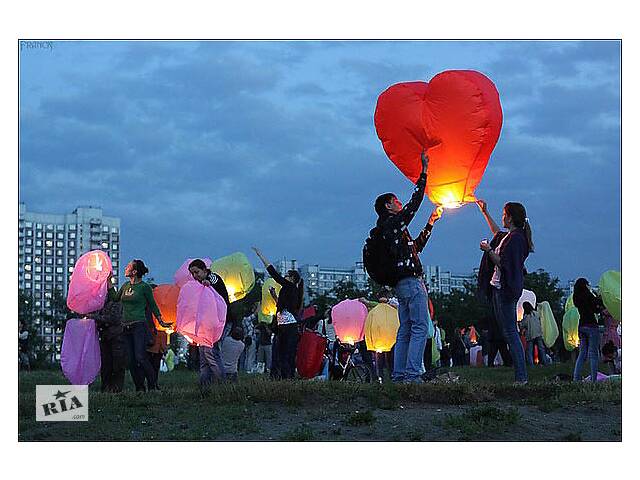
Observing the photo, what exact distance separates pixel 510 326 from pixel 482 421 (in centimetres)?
226

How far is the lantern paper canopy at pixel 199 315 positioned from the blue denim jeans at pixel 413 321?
6.78ft

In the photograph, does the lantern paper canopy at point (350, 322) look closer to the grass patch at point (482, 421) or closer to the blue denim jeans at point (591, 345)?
the blue denim jeans at point (591, 345)

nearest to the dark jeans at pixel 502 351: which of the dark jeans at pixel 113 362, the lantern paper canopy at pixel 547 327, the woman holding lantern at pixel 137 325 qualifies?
the lantern paper canopy at pixel 547 327

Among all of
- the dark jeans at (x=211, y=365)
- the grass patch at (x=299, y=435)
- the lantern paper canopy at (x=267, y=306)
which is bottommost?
the grass patch at (x=299, y=435)

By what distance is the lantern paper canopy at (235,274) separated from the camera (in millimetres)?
15250

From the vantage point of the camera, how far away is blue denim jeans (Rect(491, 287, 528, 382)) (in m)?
9.66

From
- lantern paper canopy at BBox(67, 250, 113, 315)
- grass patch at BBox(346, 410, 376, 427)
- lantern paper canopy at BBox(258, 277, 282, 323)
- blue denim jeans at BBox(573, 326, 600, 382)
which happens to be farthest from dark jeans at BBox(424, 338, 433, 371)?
grass patch at BBox(346, 410, 376, 427)

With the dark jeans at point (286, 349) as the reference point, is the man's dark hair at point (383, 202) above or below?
above

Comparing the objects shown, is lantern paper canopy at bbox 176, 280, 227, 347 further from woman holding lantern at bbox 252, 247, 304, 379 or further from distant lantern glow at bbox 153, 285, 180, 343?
distant lantern glow at bbox 153, 285, 180, 343

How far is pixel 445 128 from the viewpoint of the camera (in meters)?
9.28

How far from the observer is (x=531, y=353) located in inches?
741

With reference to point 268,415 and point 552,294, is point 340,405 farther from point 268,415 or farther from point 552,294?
point 552,294

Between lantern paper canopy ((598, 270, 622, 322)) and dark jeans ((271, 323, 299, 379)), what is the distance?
3973mm
